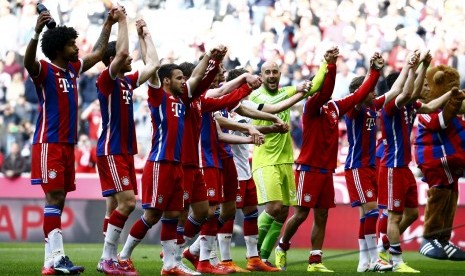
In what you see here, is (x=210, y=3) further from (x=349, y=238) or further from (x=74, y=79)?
(x=74, y=79)

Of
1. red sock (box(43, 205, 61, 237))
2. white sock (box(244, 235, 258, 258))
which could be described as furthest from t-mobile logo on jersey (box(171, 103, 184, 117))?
white sock (box(244, 235, 258, 258))

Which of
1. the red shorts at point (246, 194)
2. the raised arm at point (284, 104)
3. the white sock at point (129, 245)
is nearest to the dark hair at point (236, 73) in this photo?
the raised arm at point (284, 104)

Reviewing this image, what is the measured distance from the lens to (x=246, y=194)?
13.3 m

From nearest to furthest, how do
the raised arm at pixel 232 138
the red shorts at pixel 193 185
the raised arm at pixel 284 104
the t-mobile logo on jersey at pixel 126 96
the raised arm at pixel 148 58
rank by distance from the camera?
the raised arm at pixel 148 58 → the t-mobile logo on jersey at pixel 126 96 → the red shorts at pixel 193 185 → the raised arm at pixel 232 138 → the raised arm at pixel 284 104

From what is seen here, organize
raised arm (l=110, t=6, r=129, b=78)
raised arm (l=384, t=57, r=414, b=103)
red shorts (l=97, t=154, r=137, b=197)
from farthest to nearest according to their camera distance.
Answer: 1. raised arm (l=384, t=57, r=414, b=103)
2. red shorts (l=97, t=154, r=137, b=197)
3. raised arm (l=110, t=6, r=129, b=78)

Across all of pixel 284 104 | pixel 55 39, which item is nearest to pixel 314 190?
pixel 284 104

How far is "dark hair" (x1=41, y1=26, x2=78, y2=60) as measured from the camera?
10.6 metres

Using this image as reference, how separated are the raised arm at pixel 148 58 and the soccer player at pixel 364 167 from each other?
3197 millimetres

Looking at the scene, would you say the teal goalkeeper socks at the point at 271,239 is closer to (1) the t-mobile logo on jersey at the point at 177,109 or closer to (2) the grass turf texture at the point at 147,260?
(2) the grass turf texture at the point at 147,260

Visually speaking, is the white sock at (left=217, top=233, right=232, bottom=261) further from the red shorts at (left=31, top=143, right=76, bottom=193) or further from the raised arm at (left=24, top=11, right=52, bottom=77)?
the raised arm at (left=24, top=11, right=52, bottom=77)

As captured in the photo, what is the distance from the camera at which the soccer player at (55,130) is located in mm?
10344

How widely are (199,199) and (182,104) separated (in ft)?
3.46

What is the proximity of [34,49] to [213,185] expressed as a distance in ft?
9.80

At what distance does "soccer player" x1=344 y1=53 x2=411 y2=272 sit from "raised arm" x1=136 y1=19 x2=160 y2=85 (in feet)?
10.5
